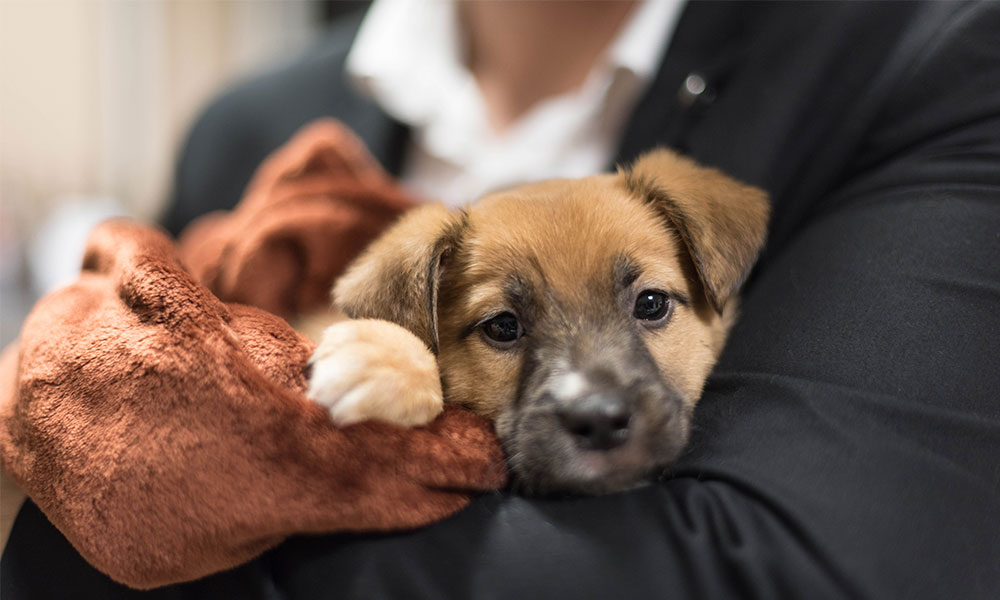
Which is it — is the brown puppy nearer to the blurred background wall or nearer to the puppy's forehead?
the puppy's forehead

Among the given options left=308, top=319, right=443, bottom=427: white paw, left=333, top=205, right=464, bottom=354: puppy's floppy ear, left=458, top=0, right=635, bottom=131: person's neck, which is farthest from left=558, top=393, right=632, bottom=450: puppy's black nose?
left=458, top=0, right=635, bottom=131: person's neck

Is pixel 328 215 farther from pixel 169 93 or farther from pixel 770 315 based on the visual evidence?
pixel 169 93

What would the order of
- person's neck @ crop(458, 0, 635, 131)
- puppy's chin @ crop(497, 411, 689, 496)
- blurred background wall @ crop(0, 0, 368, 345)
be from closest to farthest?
puppy's chin @ crop(497, 411, 689, 496) → person's neck @ crop(458, 0, 635, 131) → blurred background wall @ crop(0, 0, 368, 345)

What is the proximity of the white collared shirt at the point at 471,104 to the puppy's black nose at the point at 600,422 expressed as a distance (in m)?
0.90

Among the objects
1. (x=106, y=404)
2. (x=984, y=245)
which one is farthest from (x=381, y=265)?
(x=984, y=245)

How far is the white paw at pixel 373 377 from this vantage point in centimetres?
116

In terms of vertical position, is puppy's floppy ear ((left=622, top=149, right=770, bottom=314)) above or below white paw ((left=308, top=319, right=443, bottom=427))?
above

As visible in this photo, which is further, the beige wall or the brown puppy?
the beige wall

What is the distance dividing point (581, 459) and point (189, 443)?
24.6 inches

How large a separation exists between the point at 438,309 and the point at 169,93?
5282 mm

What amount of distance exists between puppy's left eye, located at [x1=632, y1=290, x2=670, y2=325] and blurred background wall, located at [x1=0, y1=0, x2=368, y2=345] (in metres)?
4.12

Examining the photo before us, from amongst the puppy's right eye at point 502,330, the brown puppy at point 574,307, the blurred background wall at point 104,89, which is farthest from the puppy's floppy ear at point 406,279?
the blurred background wall at point 104,89

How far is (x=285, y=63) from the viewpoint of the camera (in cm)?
314

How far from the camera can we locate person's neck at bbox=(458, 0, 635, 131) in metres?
2.33
